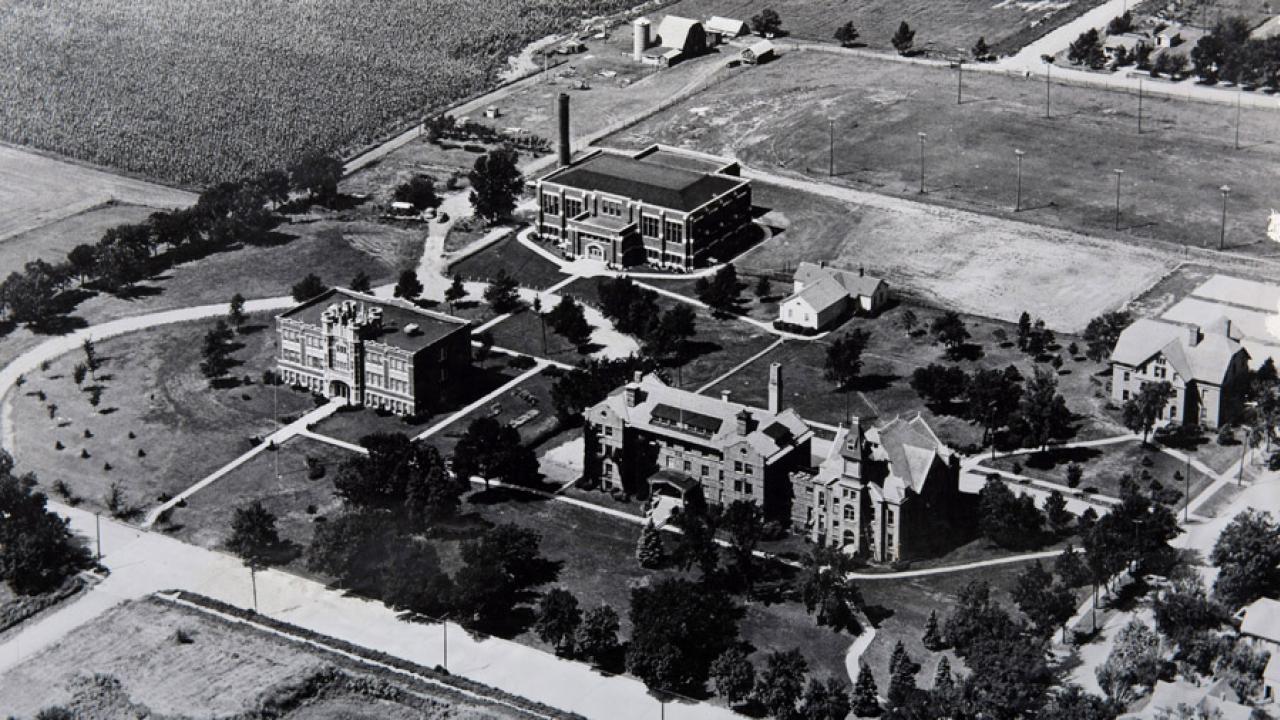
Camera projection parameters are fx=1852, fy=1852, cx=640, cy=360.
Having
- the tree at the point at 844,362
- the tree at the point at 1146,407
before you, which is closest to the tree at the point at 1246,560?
the tree at the point at 1146,407

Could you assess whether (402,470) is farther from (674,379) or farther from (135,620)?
(674,379)

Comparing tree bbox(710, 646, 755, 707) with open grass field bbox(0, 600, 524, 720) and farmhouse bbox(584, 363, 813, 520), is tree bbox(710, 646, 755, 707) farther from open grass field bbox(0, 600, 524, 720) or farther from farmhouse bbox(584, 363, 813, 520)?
farmhouse bbox(584, 363, 813, 520)

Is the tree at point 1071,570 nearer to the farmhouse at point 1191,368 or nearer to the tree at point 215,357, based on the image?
the farmhouse at point 1191,368

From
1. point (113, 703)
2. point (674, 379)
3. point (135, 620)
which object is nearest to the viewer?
point (113, 703)

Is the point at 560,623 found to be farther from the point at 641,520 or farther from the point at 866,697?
the point at 866,697

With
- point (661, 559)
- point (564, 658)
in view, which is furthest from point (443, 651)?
point (661, 559)

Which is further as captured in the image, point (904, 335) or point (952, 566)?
point (904, 335)

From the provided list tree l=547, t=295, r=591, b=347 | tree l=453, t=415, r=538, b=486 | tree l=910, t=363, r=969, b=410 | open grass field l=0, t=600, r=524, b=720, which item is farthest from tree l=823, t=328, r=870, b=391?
open grass field l=0, t=600, r=524, b=720
